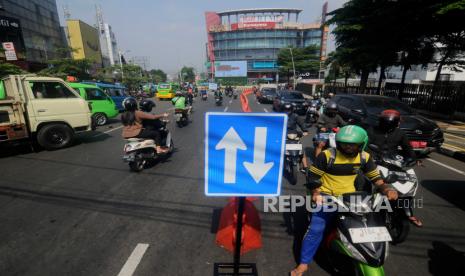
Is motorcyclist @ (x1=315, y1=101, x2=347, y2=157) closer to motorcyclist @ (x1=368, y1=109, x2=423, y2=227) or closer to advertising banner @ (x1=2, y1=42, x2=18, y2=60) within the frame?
motorcyclist @ (x1=368, y1=109, x2=423, y2=227)

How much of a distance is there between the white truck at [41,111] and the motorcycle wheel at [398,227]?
9.09 meters

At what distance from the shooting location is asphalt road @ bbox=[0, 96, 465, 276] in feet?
9.62

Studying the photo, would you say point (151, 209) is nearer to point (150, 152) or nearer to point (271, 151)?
point (150, 152)

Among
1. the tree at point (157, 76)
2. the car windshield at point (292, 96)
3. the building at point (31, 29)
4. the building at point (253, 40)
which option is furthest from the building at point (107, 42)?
the car windshield at point (292, 96)

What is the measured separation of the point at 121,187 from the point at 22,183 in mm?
2237

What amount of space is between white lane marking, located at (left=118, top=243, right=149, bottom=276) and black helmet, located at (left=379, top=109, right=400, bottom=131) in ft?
12.7

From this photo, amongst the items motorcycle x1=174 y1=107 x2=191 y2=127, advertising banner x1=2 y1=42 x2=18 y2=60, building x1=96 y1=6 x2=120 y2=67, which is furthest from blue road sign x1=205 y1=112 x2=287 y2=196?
building x1=96 y1=6 x2=120 y2=67

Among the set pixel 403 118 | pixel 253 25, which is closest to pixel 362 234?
pixel 403 118

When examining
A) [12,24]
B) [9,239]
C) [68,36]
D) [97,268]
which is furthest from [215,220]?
[68,36]

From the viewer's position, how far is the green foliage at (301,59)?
61219 mm

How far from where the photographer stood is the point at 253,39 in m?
96.8

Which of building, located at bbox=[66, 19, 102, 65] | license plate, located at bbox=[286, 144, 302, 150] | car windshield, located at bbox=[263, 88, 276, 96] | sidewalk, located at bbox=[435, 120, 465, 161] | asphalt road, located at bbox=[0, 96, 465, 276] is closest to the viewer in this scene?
asphalt road, located at bbox=[0, 96, 465, 276]

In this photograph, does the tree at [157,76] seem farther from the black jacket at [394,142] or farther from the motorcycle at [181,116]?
the black jacket at [394,142]

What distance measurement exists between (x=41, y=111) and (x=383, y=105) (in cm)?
1091
